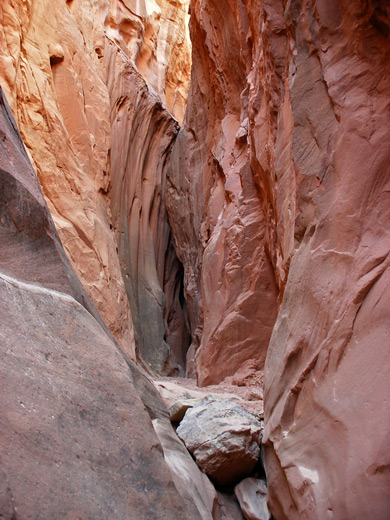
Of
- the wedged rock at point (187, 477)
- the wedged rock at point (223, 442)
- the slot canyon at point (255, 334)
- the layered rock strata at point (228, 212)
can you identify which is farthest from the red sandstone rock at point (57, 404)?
the layered rock strata at point (228, 212)

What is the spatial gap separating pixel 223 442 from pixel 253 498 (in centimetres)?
47

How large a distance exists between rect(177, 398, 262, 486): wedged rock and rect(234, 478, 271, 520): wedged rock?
0.10m

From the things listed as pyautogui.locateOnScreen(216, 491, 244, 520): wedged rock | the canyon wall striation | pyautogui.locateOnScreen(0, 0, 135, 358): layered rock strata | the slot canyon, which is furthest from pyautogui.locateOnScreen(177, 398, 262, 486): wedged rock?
pyautogui.locateOnScreen(0, 0, 135, 358): layered rock strata

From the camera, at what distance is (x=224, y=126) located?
9055mm

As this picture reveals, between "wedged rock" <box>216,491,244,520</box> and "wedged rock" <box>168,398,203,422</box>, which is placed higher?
"wedged rock" <box>168,398,203,422</box>

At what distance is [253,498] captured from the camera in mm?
3492

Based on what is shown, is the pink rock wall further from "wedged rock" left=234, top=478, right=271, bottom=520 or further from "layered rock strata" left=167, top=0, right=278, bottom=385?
"wedged rock" left=234, top=478, right=271, bottom=520

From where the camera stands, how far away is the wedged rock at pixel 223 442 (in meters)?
3.57

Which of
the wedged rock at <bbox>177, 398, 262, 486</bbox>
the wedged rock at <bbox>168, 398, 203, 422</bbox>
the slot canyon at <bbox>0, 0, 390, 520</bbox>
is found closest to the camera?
the slot canyon at <bbox>0, 0, 390, 520</bbox>

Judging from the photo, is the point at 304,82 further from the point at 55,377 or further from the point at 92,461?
the point at 92,461

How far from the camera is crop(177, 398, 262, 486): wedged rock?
3570 millimetres

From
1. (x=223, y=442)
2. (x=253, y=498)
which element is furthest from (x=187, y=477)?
(x=253, y=498)

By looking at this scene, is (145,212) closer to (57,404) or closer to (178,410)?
(178,410)

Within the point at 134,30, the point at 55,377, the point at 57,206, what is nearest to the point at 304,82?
the point at 55,377
